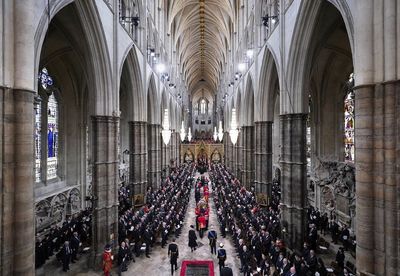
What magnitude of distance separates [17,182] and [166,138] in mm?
13496

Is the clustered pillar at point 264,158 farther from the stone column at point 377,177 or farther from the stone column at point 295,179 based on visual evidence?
the stone column at point 377,177

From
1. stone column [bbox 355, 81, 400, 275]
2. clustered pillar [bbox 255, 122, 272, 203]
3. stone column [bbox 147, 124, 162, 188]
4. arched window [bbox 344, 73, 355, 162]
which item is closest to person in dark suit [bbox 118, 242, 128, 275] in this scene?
stone column [bbox 355, 81, 400, 275]

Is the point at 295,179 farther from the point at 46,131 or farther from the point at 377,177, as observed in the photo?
the point at 46,131

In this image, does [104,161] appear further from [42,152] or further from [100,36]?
[42,152]

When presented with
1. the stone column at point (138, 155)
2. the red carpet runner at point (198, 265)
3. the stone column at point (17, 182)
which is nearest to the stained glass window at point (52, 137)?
the stone column at point (138, 155)

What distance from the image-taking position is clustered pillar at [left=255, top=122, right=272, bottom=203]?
19047 millimetres

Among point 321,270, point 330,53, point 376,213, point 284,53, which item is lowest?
point 321,270

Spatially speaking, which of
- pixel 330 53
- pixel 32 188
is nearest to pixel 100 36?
pixel 32 188

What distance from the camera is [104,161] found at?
12250 mm

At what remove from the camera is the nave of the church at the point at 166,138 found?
6.13 metres

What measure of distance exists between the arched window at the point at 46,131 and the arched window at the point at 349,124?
63.4 ft

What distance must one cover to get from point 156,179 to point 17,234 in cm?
1898

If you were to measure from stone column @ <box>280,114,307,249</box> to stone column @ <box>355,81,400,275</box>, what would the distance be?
614cm

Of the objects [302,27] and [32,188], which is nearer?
[32,188]
